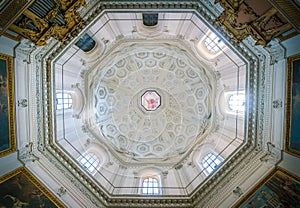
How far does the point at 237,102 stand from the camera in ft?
56.4

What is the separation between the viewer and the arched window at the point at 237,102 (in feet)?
53.9

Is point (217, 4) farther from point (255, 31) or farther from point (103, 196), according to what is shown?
point (103, 196)

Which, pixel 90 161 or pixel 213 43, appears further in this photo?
pixel 90 161

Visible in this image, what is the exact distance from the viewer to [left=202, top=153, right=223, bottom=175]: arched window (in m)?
16.9

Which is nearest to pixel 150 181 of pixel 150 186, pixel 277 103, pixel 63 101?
pixel 150 186

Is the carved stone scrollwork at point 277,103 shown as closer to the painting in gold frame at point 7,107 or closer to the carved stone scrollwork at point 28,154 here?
the painting in gold frame at point 7,107

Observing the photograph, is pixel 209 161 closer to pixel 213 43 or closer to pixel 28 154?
pixel 213 43

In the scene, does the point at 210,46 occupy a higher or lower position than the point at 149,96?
higher

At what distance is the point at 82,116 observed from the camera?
19.4 m

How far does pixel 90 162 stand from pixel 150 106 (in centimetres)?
1074

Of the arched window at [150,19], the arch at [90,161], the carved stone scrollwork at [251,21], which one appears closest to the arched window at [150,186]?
the arch at [90,161]

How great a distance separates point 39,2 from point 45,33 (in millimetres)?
1493

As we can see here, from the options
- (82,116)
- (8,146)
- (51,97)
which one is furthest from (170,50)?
(8,146)

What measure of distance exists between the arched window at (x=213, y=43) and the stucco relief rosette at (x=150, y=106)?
312 cm
